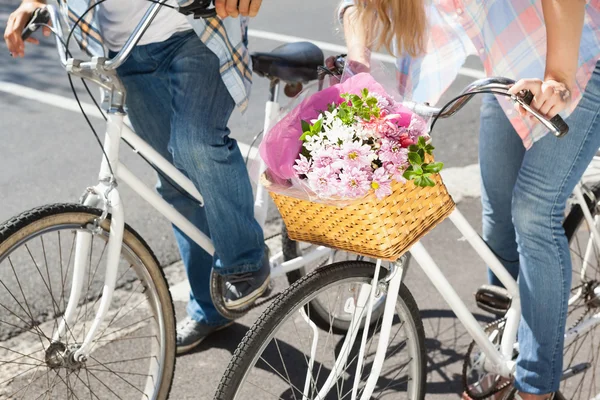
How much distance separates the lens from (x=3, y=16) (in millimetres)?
7949

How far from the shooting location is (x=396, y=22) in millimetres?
2451

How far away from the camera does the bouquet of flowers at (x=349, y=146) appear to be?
2045mm

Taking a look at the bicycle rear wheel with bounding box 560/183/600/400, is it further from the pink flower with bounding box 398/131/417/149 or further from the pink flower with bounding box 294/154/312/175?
the pink flower with bounding box 294/154/312/175

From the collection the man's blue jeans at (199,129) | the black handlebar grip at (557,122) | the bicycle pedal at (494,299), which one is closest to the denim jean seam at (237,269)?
the man's blue jeans at (199,129)

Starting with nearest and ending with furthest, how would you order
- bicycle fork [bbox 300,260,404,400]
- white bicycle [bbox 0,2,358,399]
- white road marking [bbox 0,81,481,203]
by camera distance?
bicycle fork [bbox 300,260,404,400] → white bicycle [bbox 0,2,358,399] → white road marking [bbox 0,81,481,203]

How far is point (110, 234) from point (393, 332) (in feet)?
3.16

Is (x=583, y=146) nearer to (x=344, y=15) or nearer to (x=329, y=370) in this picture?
(x=344, y=15)

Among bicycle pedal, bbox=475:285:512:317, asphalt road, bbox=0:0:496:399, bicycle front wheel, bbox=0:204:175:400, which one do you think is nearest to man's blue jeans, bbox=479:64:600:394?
bicycle pedal, bbox=475:285:512:317

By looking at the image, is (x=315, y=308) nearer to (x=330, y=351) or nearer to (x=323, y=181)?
(x=330, y=351)

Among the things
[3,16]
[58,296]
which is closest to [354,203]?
[58,296]

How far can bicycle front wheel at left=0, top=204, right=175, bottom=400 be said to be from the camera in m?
2.56

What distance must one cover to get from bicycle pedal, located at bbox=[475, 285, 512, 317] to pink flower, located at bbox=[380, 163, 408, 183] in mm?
1016

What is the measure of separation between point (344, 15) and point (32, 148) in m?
3.36

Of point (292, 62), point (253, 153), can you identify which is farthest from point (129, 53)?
point (253, 153)
